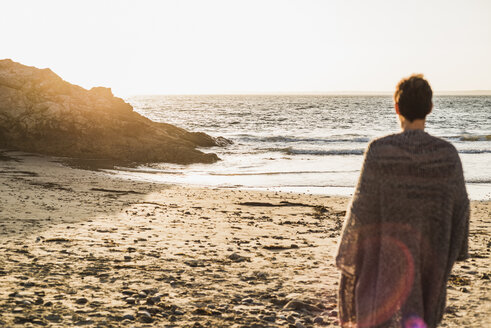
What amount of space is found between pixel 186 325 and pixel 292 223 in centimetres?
563

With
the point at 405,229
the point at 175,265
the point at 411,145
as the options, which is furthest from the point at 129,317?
the point at 411,145

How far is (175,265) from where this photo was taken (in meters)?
6.95

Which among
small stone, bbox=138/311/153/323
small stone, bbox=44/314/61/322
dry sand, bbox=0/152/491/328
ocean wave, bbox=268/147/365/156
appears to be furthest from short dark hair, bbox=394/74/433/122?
ocean wave, bbox=268/147/365/156

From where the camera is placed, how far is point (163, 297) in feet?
19.0

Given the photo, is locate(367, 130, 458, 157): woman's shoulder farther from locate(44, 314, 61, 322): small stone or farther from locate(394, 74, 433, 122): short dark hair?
locate(44, 314, 61, 322): small stone

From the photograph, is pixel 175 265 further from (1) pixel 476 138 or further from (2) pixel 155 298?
(1) pixel 476 138

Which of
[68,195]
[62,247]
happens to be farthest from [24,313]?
[68,195]

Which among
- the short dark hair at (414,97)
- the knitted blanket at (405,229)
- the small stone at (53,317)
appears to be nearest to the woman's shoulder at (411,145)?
the knitted blanket at (405,229)

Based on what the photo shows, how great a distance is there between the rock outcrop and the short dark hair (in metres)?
20.1

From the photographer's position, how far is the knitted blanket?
3080 mm

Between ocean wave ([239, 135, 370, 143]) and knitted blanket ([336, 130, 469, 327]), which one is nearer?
knitted blanket ([336, 130, 469, 327])

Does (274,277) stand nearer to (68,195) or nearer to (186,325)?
(186,325)

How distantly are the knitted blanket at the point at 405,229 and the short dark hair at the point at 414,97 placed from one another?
14cm

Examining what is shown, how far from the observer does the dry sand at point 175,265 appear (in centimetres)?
537
